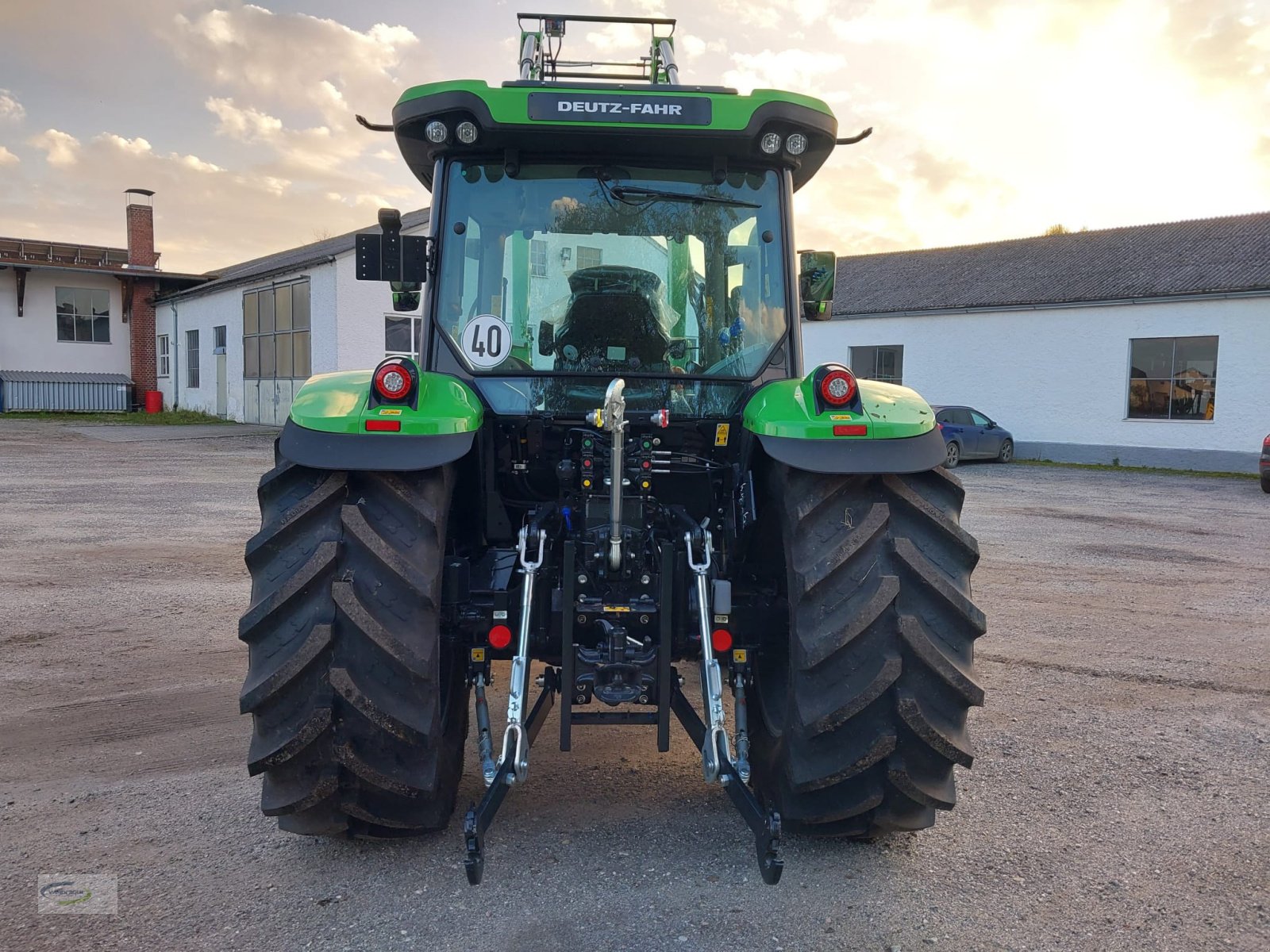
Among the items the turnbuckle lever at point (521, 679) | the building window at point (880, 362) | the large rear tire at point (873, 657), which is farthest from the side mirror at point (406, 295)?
the building window at point (880, 362)

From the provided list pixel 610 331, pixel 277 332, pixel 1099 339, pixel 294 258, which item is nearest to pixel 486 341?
pixel 610 331

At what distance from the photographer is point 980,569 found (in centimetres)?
966

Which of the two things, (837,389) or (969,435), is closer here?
(837,389)

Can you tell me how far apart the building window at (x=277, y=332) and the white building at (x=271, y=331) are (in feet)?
0.09

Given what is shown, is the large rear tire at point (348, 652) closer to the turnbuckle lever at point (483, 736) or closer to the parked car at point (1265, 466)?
the turnbuckle lever at point (483, 736)

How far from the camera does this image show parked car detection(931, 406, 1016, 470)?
24250mm

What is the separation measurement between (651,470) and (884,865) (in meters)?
1.61

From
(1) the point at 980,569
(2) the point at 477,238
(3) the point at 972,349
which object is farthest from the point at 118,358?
(2) the point at 477,238

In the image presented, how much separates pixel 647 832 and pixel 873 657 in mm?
1151

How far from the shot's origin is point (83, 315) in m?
37.1

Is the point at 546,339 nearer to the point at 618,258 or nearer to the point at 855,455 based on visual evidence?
the point at 618,258

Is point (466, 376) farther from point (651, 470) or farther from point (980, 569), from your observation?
point (980, 569)

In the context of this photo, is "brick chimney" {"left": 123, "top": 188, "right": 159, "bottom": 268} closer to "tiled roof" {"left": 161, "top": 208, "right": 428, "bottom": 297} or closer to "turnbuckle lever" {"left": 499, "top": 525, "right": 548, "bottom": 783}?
"tiled roof" {"left": 161, "top": 208, "right": 428, "bottom": 297}

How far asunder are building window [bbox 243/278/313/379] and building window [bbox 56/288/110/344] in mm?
9237
